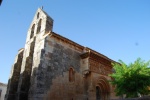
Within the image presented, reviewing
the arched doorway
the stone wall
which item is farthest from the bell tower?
the arched doorway

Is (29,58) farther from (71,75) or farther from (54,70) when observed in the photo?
(71,75)

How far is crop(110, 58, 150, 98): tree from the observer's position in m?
11.7

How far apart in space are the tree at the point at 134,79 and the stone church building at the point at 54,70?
224 cm

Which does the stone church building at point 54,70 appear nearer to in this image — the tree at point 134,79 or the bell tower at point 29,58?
the bell tower at point 29,58

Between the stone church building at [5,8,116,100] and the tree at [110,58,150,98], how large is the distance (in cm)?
224

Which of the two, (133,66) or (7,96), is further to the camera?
(7,96)

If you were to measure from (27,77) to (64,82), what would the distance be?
323 centimetres

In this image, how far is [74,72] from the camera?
1352 centimetres

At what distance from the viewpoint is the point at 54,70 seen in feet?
39.5

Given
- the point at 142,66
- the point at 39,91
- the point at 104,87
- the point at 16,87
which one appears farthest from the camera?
the point at 104,87

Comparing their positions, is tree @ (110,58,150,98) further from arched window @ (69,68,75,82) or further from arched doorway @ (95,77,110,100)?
arched window @ (69,68,75,82)

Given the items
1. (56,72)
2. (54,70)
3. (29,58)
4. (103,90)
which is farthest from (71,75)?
(103,90)

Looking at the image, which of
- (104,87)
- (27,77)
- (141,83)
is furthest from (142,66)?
(27,77)

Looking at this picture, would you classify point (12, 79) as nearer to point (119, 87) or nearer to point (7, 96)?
point (7, 96)
